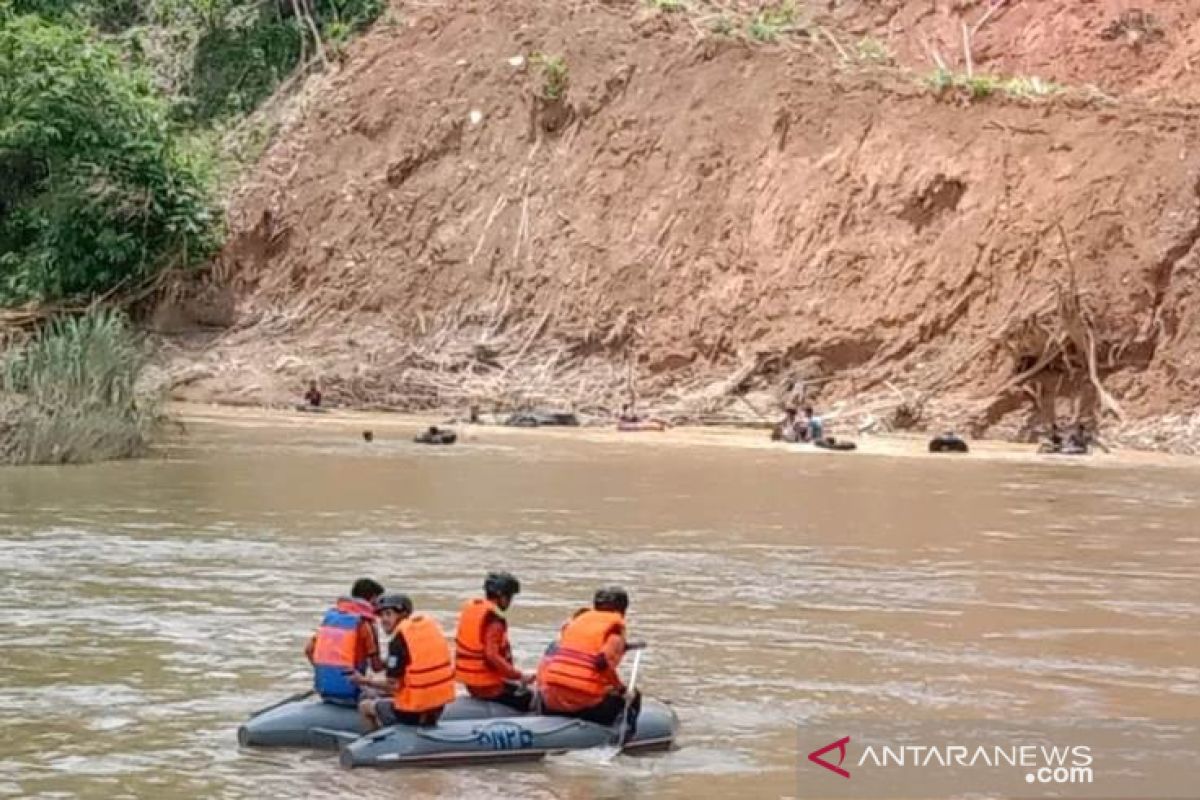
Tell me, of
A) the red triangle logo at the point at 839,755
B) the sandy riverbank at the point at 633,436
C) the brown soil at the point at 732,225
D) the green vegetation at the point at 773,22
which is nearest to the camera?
the red triangle logo at the point at 839,755

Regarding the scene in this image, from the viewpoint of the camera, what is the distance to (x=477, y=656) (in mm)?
10258

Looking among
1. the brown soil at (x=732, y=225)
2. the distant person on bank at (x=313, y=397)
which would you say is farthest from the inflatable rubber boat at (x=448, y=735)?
the distant person on bank at (x=313, y=397)

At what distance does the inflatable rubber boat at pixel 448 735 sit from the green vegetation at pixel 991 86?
30.1m

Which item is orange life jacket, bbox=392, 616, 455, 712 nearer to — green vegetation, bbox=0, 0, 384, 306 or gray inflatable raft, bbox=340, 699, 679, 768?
gray inflatable raft, bbox=340, 699, 679, 768

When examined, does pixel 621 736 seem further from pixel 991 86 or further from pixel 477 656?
pixel 991 86

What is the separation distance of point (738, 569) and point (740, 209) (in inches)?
928

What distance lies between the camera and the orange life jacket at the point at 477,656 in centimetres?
1025

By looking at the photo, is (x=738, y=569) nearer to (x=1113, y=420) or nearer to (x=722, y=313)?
(x=1113, y=420)

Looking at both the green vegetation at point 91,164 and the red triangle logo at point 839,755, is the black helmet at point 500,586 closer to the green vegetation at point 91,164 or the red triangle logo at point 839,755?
the red triangle logo at point 839,755

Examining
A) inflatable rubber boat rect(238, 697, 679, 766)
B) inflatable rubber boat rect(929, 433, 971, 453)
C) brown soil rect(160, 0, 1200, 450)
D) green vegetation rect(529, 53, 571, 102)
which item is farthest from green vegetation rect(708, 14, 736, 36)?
inflatable rubber boat rect(238, 697, 679, 766)

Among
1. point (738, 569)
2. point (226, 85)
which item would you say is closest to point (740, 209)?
point (226, 85)

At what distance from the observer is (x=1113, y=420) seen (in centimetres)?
3244

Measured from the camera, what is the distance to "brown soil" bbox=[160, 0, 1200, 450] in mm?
34562

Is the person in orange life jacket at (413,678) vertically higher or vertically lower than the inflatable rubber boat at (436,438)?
lower
